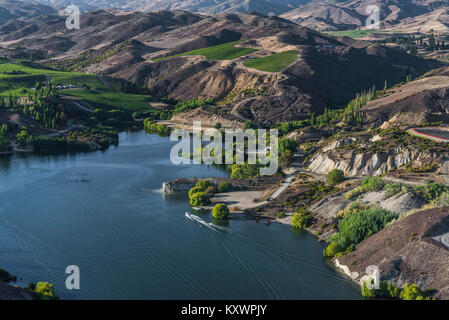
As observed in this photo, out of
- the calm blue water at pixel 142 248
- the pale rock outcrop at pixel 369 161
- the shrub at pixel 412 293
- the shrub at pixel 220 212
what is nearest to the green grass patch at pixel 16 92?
the calm blue water at pixel 142 248

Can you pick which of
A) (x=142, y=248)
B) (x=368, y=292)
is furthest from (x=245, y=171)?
(x=368, y=292)

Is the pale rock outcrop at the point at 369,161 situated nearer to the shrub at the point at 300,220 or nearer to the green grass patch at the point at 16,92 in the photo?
the shrub at the point at 300,220

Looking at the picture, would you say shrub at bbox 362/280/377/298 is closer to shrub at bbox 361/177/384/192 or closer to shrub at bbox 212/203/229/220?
shrub at bbox 361/177/384/192

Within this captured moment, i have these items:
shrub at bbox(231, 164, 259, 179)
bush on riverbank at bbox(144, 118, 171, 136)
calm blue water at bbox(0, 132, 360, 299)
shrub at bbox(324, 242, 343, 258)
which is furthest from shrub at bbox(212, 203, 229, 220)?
bush on riverbank at bbox(144, 118, 171, 136)

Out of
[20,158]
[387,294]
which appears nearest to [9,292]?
[387,294]

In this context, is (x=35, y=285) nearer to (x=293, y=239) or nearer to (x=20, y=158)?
(x=293, y=239)
